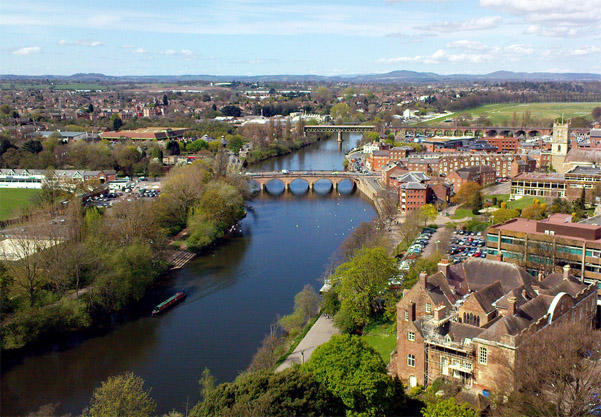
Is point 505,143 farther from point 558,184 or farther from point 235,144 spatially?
point 235,144

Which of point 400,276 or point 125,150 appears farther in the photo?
point 125,150

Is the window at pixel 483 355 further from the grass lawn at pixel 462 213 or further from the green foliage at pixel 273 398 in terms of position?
the grass lawn at pixel 462 213

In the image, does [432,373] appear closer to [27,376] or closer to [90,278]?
[27,376]

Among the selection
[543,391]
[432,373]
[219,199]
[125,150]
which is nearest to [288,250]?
[219,199]

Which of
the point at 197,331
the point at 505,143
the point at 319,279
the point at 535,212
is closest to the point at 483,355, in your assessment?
the point at 197,331

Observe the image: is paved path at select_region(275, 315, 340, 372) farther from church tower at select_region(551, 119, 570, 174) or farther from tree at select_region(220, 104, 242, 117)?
tree at select_region(220, 104, 242, 117)

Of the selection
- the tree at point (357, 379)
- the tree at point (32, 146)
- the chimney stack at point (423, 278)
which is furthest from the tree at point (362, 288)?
the tree at point (32, 146)

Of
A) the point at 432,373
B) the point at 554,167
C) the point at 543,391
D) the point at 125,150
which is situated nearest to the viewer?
the point at 543,391
